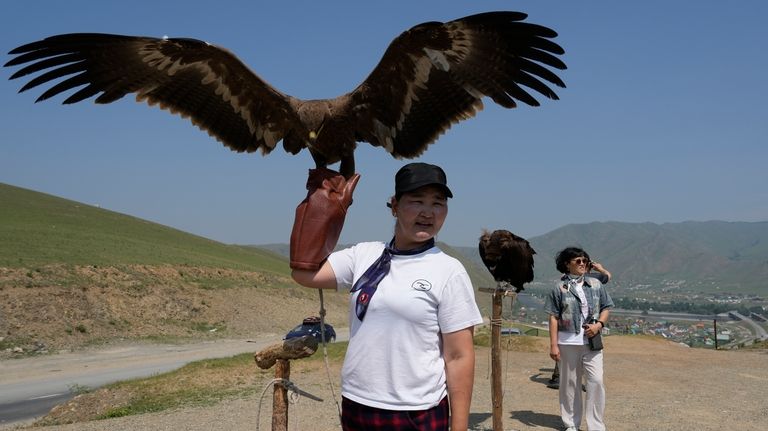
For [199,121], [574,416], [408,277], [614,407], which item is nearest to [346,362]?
[408,277]

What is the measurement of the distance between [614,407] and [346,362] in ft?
25.9

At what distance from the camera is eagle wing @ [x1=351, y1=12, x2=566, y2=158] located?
386 centimetres

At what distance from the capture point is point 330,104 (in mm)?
3805

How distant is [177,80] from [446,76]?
2.02 metres

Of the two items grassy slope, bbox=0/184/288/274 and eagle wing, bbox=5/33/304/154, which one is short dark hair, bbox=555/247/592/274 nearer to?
eagle wing, bbox=5/33/304/154

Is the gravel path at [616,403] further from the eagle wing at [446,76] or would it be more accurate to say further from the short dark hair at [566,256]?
the eagle wing at [446,76]

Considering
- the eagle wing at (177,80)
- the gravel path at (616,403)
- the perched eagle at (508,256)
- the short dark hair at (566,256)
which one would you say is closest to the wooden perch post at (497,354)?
the perched eagle at (508,256)

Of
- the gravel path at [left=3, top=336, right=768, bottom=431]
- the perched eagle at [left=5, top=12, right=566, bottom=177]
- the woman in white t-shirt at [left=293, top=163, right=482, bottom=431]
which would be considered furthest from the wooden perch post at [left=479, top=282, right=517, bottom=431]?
the woman in white t-shirt at [left=293, top=163, right=482, bottom=431]

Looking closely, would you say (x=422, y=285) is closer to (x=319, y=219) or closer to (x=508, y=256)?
(x=319, y=219)

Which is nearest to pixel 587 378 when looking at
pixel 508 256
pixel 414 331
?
pixel 508 256

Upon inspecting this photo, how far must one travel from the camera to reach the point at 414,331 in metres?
2.56

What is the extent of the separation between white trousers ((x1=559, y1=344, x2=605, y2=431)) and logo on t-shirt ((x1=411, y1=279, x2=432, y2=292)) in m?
4.82

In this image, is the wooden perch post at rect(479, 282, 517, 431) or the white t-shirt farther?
the wooden perch post at rect(479, 282, 517, 431)

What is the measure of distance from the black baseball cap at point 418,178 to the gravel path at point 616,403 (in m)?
4.52
